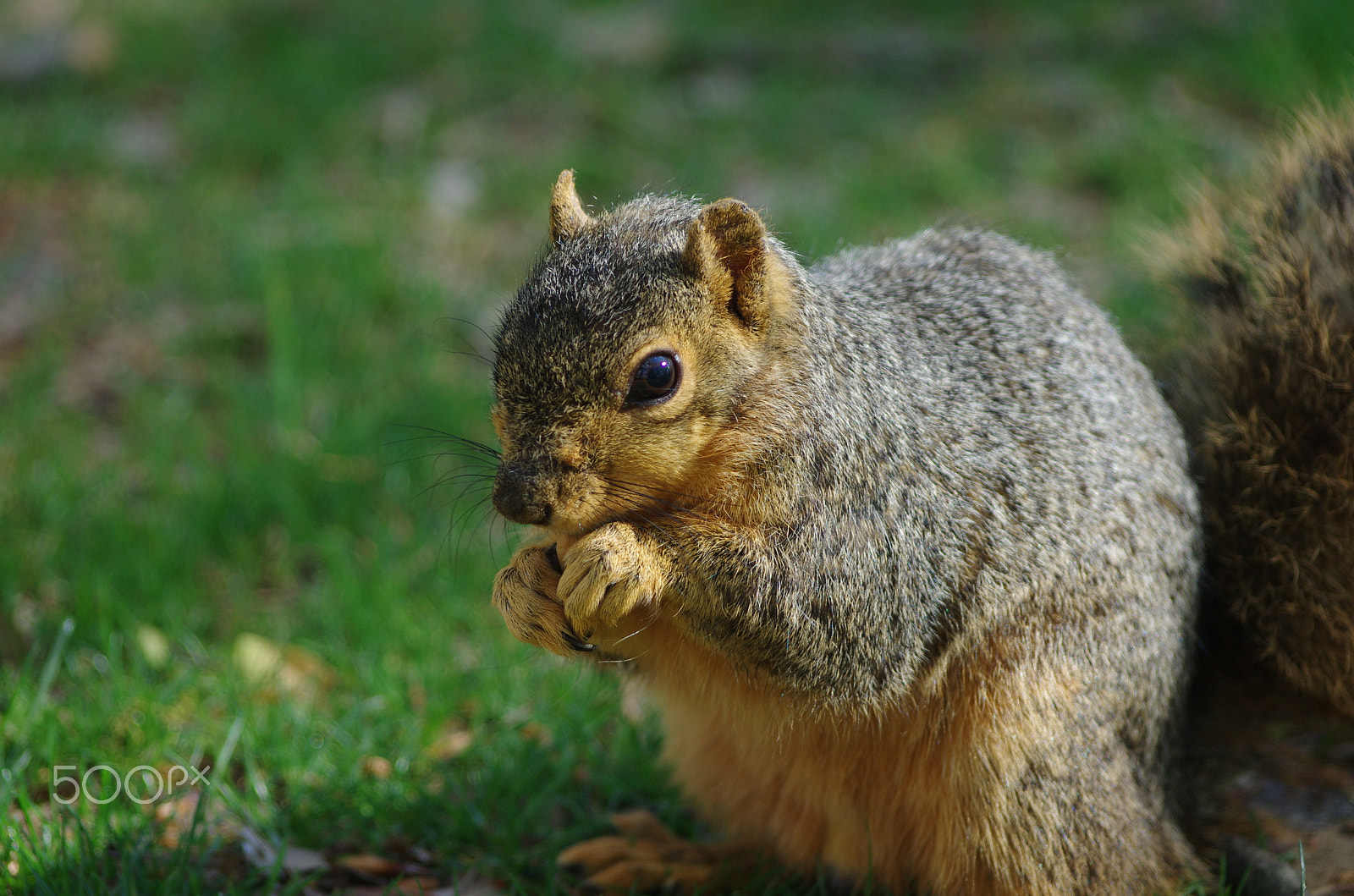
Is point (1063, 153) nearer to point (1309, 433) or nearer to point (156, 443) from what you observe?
point (1309, 433)

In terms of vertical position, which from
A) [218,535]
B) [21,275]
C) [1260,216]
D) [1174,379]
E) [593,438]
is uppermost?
[1260,216]

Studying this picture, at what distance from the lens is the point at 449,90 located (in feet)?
15.0

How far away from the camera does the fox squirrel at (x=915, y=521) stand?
4.91 ft

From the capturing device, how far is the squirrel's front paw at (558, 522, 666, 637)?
1457 millimetres

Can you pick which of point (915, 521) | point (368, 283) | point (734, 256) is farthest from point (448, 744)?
point (368, 283)

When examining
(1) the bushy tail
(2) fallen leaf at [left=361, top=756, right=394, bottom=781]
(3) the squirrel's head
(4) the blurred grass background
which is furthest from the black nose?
(1) the bushy tail

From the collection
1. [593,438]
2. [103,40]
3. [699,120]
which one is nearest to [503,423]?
[593,438]

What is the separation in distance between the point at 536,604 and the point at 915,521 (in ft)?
1.68

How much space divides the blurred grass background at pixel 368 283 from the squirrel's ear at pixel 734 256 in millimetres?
371

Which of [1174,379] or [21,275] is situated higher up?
[1174,379]

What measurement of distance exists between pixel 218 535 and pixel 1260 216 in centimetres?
213

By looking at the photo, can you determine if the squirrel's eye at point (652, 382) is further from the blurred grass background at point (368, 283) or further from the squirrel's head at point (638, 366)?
the blurred grass background at point (368, 283)

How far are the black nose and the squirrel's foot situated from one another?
0.71 metres

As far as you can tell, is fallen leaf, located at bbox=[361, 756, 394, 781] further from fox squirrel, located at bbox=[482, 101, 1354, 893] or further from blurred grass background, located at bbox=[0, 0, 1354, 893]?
fox squirrel, located at bbox=[482, 101, 1354, 893]
